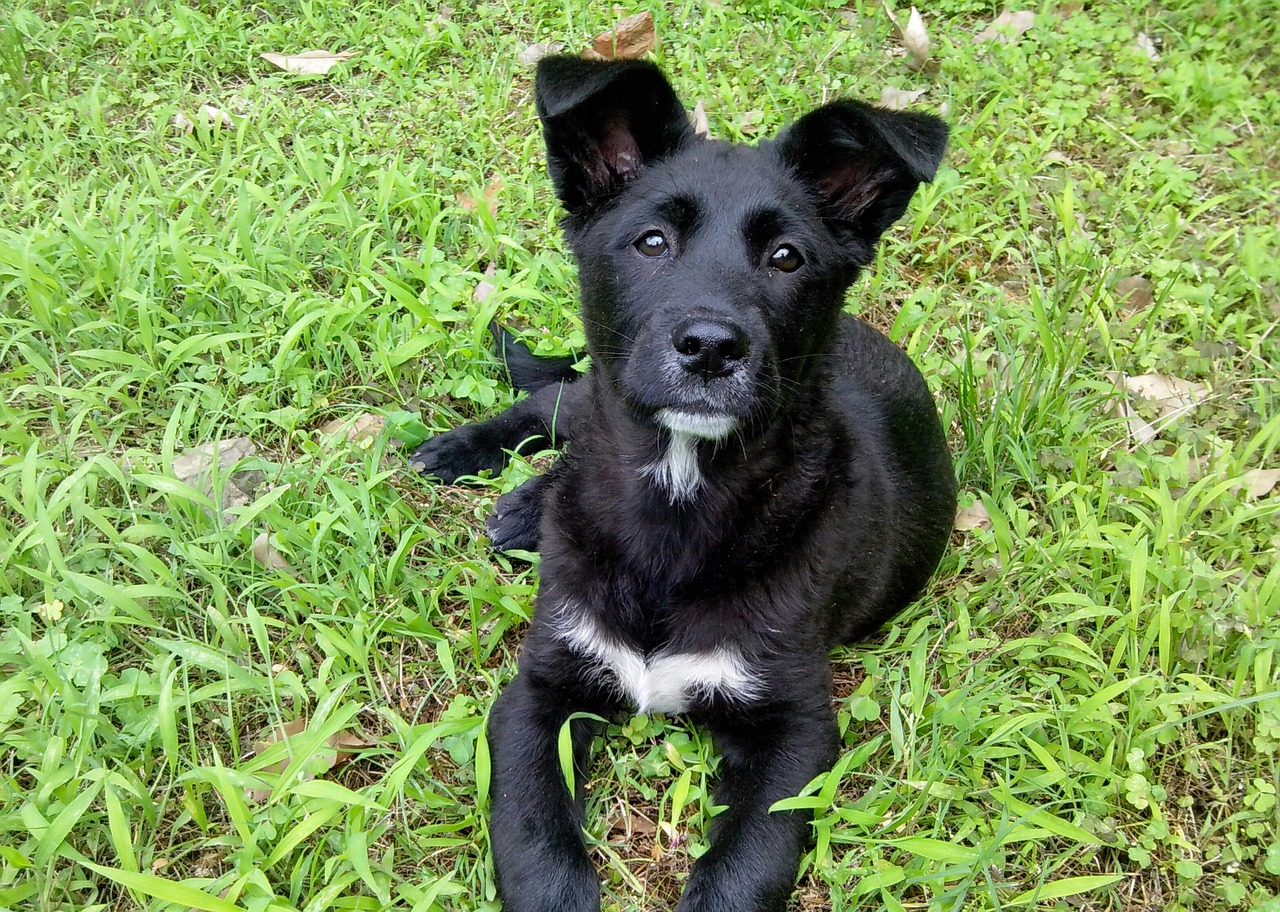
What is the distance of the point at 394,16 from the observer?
18.1 ft

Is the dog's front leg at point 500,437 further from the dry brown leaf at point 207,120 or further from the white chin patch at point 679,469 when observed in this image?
the dry brown leaf at point 207,120

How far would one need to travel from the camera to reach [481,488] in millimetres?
3766

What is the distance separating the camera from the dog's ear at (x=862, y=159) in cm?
247

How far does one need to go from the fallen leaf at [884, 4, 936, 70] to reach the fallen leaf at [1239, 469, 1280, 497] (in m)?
2.92

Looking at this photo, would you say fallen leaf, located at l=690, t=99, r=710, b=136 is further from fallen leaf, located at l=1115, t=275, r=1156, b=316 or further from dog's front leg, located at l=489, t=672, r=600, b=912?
dog's front leg, located at l=489, t=672, r=600, b=912

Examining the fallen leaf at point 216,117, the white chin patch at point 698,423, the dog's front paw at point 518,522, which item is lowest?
the dog's front paw at point 518,522

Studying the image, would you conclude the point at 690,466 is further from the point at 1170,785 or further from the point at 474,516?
the point at 1170,785

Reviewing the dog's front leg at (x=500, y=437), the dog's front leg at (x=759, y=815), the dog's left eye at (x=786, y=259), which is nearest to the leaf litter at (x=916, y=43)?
the dog's front leg at (x=500, y=437)

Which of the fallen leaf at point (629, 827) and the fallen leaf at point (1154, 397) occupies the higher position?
the fallen leaf at point (629, 827)

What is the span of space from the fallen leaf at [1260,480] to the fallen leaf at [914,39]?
2924mm

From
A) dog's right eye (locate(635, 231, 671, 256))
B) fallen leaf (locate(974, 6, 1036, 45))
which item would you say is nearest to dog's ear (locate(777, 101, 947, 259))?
dog's right eye (locate(635, 231, 671, 256))

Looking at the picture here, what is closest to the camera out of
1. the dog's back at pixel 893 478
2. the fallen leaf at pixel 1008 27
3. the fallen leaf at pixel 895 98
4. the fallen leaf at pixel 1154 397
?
the dog's back at pixel 893 478

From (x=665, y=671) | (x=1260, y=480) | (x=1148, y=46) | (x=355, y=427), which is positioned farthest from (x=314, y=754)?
(x=1148, y=46)

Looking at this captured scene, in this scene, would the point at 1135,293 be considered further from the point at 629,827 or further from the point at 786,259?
the point at 629,827
